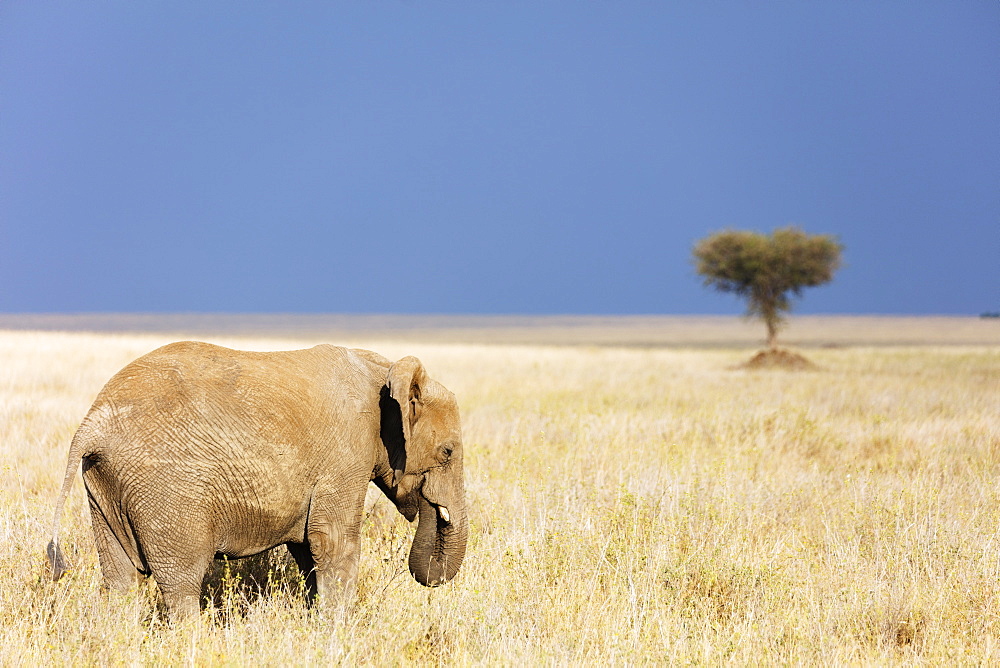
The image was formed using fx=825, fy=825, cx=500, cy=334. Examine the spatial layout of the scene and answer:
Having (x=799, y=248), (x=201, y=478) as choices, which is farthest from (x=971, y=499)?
(x=799, y=248)

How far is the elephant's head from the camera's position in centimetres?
471

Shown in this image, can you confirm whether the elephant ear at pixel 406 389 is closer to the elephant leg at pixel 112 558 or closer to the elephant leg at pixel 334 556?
the elephant leg at pixel 334 556

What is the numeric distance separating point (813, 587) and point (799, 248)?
35.7 meters

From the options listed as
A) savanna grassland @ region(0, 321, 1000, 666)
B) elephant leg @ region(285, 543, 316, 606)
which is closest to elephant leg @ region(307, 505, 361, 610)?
savanna grassland @ region(0, 321, 1000, 666)

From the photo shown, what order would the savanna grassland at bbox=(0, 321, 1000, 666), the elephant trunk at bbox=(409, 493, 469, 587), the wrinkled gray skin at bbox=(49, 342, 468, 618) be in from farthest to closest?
the elephant trunk at bbox=(409, 493, 469, 587)
the savanna grassland at bbox=(0, 321, 1000, 666)
the wrinkled gray skin at bbox=(49, 342, 468, 618)

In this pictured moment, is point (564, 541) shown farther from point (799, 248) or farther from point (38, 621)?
point (799, 248)

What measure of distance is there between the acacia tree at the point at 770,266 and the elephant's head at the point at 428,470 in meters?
35.0

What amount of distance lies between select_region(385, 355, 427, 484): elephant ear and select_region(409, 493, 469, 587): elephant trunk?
32cm

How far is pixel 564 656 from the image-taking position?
13.9ft

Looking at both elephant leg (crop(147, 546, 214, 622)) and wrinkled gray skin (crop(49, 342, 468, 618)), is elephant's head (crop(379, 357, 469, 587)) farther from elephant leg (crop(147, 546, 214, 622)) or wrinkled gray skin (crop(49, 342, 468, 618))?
elephant leg (crop(147, 546, 214, 622))

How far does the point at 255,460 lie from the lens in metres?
4.11

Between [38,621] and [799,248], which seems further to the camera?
[799,248]

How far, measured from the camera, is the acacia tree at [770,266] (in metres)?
38.4

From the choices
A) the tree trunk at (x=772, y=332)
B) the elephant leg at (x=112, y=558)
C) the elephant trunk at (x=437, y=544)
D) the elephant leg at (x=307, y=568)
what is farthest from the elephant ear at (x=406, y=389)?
the tree trunk at (x=772, y=332)
